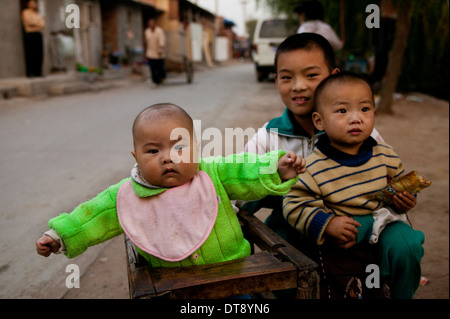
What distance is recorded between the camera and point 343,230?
1.64 m

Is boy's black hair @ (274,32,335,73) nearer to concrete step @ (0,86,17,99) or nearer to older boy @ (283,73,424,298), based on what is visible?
older boy @ (283,73,424,298)

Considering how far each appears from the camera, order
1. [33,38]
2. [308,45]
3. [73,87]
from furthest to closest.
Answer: [73,87] → [33,38] → [308,45]

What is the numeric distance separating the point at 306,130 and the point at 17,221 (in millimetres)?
2278

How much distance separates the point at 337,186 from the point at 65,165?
3.48 meters

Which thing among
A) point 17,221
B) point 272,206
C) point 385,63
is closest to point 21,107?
point 17,221

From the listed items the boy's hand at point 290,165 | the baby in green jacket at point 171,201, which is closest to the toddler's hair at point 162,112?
the baby in green jacket at point 171,201

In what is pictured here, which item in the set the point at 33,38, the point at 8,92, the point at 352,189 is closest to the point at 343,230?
the point at 352,189

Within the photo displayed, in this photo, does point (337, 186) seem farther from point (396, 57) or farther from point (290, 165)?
point (396, 57)

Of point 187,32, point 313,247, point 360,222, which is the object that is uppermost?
point 187,32

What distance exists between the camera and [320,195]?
5.87ft

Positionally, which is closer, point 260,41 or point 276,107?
point 276,107

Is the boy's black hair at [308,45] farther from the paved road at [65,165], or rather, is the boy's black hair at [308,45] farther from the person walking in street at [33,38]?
the person walking in street at [33,38]

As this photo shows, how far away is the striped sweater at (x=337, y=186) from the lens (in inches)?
68.7

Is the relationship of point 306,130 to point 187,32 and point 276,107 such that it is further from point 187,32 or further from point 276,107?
point 187,32
